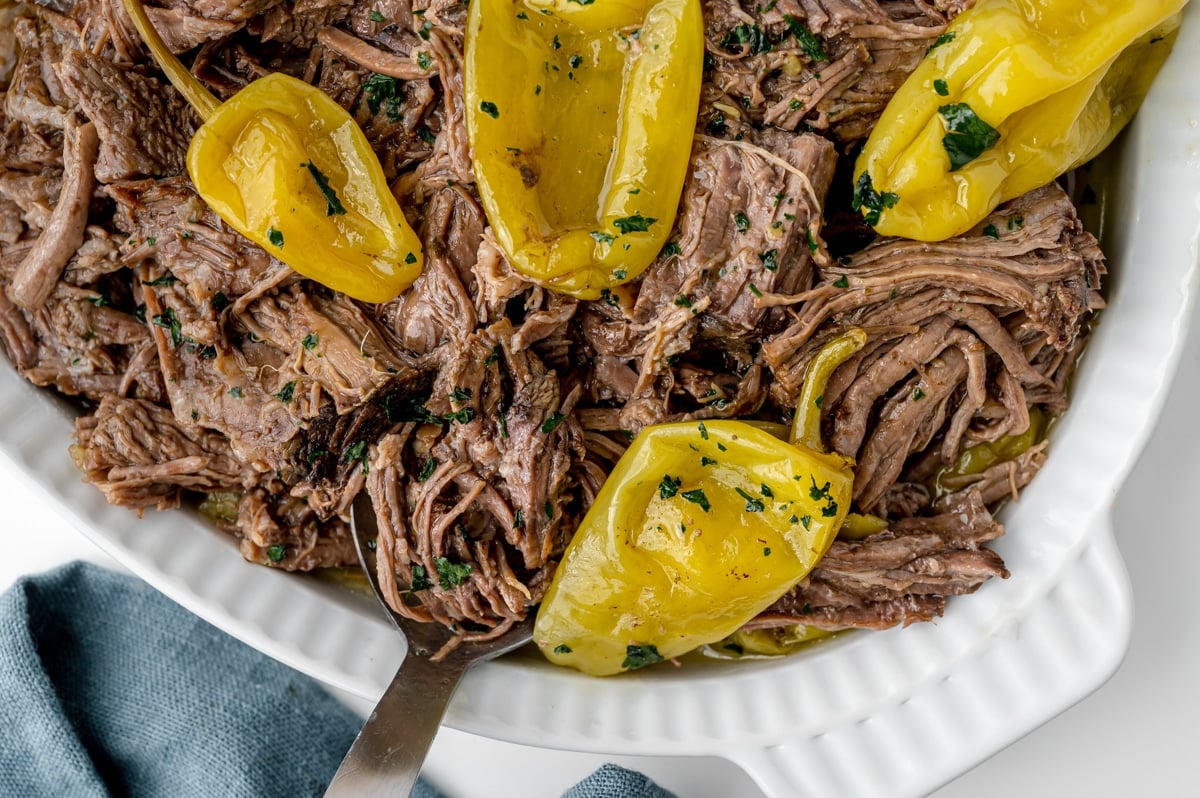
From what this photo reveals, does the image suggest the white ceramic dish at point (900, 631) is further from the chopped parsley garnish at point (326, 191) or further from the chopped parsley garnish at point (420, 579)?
the chopped parsley garnish at point (326, 191)

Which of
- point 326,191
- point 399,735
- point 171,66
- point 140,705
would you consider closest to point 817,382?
point 326,191

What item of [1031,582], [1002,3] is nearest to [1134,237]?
[1002,3]

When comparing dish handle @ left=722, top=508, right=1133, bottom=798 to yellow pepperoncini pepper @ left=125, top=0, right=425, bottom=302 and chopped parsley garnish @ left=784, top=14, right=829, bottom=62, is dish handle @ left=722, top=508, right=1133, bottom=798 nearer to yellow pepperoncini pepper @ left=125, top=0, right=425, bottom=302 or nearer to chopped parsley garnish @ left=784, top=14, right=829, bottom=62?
chopped parsley garnish @ left=784, top=14, right=829, bottom=62

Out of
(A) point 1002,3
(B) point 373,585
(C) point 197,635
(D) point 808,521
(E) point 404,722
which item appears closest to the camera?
(A) point 1002,3

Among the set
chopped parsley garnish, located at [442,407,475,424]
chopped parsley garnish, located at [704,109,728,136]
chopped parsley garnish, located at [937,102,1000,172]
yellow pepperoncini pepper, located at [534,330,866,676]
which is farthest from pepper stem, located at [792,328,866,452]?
chopped parsley garnish, located at [442,407,475,424]

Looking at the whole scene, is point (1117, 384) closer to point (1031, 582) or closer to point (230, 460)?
point (1031, 582)
